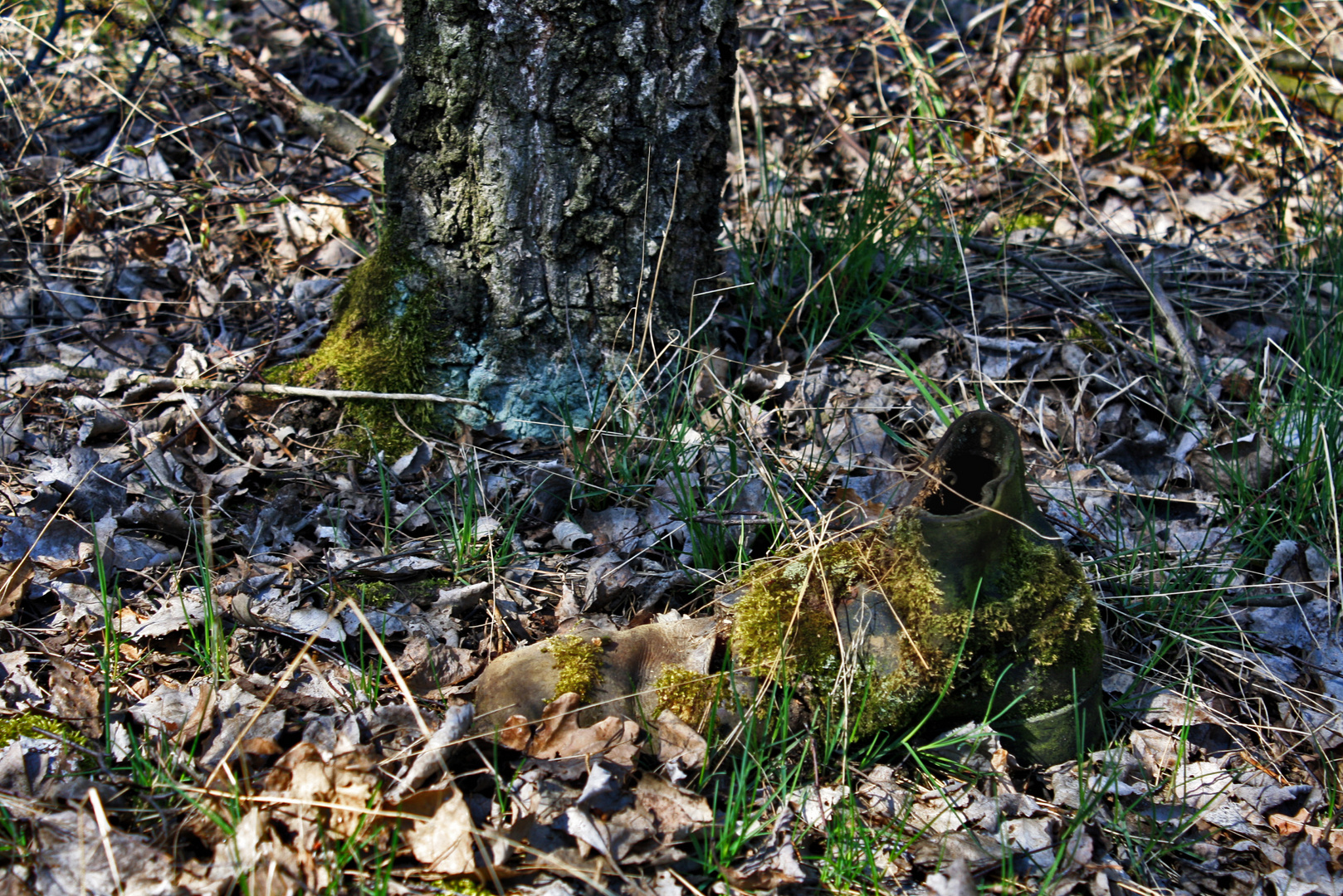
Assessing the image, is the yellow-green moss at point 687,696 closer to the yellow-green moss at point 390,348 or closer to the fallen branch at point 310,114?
the yellow-green moss at point 390,348

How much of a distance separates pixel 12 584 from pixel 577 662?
4.58ft

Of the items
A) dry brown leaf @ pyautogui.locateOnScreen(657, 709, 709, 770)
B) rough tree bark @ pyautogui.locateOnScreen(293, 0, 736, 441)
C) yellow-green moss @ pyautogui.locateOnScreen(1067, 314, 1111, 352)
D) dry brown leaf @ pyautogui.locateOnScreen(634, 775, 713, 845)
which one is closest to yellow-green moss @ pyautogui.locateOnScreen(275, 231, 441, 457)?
rough tree bark @ pyautogui.locateOnScreen(293, 0, 736, 441)

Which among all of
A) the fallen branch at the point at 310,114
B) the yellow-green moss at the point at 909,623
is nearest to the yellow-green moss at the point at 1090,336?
the yellow-green moss at the point at 909,623

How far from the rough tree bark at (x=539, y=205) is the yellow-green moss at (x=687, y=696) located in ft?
3.35

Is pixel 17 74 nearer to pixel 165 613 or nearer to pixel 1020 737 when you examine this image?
pixel 165 613

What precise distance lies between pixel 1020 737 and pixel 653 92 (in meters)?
1.90

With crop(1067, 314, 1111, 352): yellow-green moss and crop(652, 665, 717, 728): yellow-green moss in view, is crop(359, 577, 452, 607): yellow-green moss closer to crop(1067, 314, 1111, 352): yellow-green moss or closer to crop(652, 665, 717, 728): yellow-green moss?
crop(652, 665, 717, 728): yellow-green moss

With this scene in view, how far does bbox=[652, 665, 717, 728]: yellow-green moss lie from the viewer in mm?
1929

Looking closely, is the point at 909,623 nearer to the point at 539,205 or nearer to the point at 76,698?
the point at 539,205

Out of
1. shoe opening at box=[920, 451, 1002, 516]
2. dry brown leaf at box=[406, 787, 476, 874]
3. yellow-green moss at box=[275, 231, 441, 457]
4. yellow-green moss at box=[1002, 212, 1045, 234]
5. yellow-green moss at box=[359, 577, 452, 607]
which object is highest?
yellow-green moss at box=[1002, 212, 1045, 234]

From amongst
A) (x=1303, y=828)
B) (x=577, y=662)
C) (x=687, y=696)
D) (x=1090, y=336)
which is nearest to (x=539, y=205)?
(x=577, y=662)

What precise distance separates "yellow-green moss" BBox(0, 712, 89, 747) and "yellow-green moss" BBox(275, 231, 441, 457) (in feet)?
3.58

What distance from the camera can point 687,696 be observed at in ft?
6.37

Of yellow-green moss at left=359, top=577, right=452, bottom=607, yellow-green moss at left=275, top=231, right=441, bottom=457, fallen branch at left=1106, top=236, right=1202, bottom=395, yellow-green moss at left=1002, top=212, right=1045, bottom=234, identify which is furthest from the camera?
yellow-green moss at left=1002, top=212, right=1045, bottom=234
